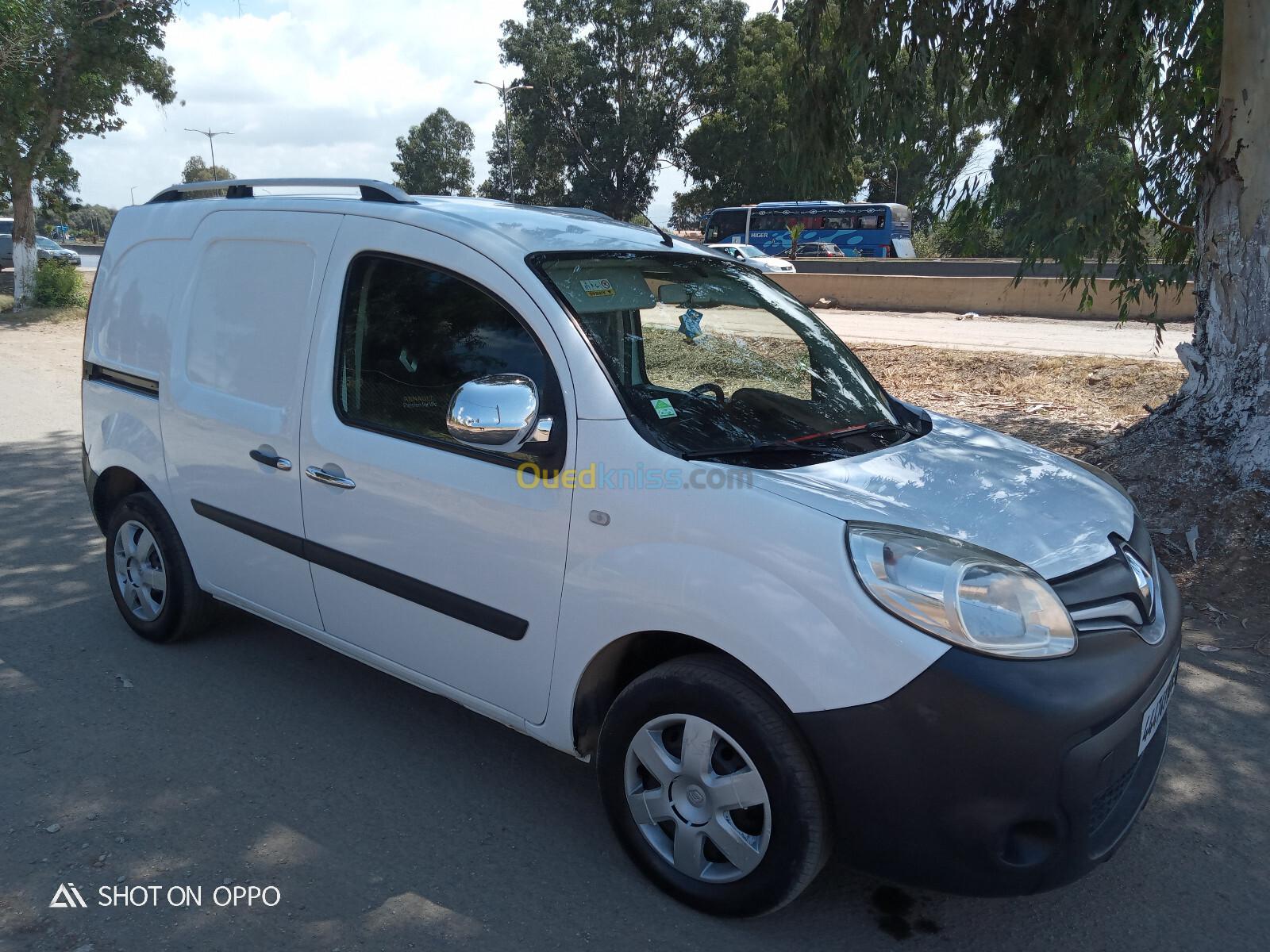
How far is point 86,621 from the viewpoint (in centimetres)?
475

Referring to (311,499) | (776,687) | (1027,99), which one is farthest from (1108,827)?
(1027,99)

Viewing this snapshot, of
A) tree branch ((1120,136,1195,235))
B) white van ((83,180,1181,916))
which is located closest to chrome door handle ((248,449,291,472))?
white van ((83,180,1181,916))

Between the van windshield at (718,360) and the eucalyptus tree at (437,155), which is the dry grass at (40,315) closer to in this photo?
the van windshield at (718,360)

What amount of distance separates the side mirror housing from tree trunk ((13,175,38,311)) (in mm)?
20954

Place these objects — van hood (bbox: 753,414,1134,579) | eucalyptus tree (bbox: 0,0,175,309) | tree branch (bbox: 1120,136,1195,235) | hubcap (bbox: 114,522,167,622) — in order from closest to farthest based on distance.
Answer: van hood (bbox: 753,414,1134,579)
hubcap (bbox: 114,522,167,622)
tree branch (bbox: 1120,136,1195,235)
eucalyptus tree (bbox: 0,0,175,309)

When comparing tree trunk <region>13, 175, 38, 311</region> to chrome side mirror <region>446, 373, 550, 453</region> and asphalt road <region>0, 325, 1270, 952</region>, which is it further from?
chrome side mirror <region>446, 373, 550, 453</region>

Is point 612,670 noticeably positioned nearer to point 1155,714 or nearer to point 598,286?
point 598,286

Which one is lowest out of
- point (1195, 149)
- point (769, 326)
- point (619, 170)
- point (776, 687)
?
point (776, 687)

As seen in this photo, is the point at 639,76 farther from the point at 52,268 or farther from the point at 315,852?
the point at 315,852

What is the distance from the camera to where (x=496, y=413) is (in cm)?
276

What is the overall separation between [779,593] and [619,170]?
55.5m

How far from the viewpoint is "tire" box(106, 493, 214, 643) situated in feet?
14.0

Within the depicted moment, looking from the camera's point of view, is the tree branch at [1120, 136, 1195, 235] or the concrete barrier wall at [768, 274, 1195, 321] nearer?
the tree branch at [1120, 136, 1195, 235]

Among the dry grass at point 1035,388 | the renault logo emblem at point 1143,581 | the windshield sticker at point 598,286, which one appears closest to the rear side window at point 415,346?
the windshield sticker at point 598,286
